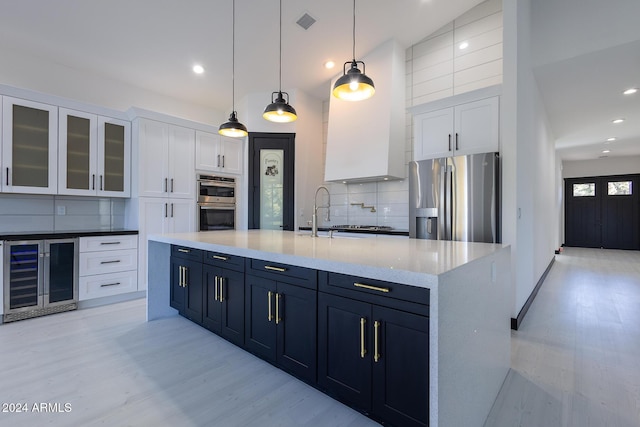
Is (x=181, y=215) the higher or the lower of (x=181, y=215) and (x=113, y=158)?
the lower

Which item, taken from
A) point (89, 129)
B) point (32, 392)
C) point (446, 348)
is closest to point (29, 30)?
point (89, 129)

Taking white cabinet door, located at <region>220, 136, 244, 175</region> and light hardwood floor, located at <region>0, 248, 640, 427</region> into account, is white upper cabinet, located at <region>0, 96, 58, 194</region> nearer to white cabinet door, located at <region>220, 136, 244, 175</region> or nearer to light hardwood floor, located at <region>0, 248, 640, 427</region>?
light hardwood floor, located at <region>0, 248, 640, 427</region>

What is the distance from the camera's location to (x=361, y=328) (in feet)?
4.64

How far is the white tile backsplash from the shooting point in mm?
3318

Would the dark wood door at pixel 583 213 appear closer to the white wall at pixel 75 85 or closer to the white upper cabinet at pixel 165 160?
the white upper cabinet at pixel 165 160

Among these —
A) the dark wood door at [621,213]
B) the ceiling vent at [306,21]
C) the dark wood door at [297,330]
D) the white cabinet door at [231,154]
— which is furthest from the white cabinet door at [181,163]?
the dark wood door at [621,213]

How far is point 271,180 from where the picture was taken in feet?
16.1

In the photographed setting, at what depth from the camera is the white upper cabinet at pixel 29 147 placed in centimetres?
304

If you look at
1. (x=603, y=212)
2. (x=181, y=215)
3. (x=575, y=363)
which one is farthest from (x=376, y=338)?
(x=603, y=212)

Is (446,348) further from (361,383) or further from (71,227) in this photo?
(71,227)

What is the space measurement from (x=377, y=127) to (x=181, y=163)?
281 cm

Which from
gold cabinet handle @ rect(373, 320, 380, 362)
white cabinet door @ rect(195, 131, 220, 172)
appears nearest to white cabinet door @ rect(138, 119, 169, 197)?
white cabinet door @ rect(195, 131, 220, 172)

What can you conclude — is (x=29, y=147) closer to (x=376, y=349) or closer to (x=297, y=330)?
(x=297, y=330)

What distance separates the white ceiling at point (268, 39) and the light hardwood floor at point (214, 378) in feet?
9.63
